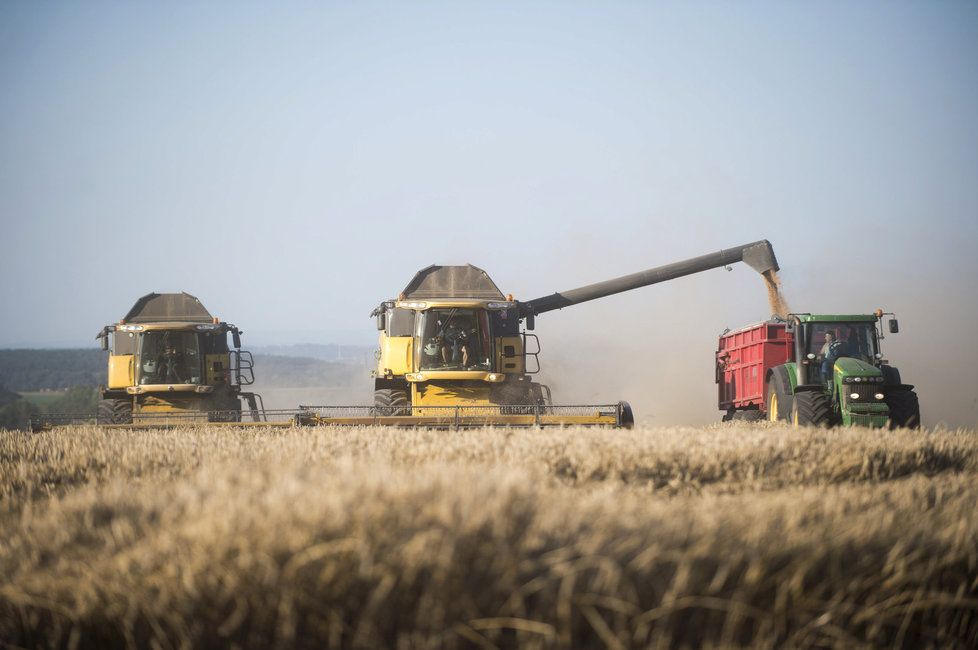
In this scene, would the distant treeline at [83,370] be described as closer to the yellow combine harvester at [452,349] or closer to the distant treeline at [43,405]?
the distant treeline at [43,405]

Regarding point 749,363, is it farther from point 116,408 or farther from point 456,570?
point 456,570

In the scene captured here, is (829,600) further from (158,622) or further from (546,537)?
(158,622)

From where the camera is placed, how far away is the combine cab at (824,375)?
1463 centimetres

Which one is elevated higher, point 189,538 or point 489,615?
point 189,538

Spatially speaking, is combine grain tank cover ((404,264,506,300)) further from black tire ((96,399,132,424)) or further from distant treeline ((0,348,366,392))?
distant treeline ((0,348,366,392))

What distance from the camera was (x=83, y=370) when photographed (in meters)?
115

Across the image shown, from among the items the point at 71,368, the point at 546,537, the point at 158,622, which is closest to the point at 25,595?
the point at 158,622

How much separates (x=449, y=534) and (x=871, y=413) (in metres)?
12.3

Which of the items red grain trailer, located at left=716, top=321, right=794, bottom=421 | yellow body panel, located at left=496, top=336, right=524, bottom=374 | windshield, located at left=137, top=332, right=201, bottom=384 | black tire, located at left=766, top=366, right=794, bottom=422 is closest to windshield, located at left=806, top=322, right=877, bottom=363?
black tire, located at left=766, top=366, right=794, bottom=422

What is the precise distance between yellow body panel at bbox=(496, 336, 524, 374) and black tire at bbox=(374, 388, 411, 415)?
5.93ft

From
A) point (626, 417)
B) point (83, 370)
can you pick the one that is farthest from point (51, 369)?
point (626, 417)

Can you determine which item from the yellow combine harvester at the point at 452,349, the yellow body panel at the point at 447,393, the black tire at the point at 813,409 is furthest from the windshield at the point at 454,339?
the black tire at the point at 813,409

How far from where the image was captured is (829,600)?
4137 millimetres

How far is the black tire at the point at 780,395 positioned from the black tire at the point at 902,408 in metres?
1.52
